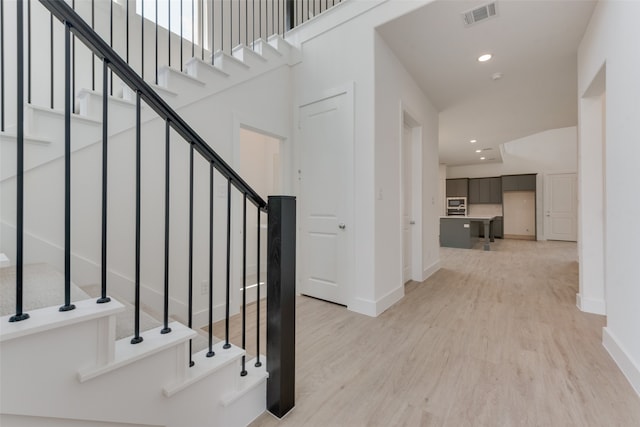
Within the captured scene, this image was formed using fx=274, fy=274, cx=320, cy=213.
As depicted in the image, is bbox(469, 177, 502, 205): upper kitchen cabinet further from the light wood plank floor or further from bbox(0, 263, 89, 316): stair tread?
bbox(0, 263, 89, 316): stair tread

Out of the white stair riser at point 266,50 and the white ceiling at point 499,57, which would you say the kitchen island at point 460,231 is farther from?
the white stair riser at point 266,50

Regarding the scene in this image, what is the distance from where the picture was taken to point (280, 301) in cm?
135

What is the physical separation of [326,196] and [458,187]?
8454 mm

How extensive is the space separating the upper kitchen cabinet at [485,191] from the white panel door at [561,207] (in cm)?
126

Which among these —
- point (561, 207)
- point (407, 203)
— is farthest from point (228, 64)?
point (561, 207)

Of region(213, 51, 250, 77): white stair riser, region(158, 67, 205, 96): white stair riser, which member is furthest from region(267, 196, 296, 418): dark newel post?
region(213, 51, 250, 77): white stair riser

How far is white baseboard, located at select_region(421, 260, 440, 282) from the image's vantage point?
3978mm

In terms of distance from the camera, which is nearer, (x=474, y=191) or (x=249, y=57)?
(x=249, y=57)

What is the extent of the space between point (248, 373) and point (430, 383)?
107 centimetres

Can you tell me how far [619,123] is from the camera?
5.99 ft

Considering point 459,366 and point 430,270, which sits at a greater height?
point 430,270

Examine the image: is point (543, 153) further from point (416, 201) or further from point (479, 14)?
point (479, 14)

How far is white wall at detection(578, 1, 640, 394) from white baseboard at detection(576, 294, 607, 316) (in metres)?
0.84

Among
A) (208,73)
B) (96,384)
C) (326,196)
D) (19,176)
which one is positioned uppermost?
(208,73)
